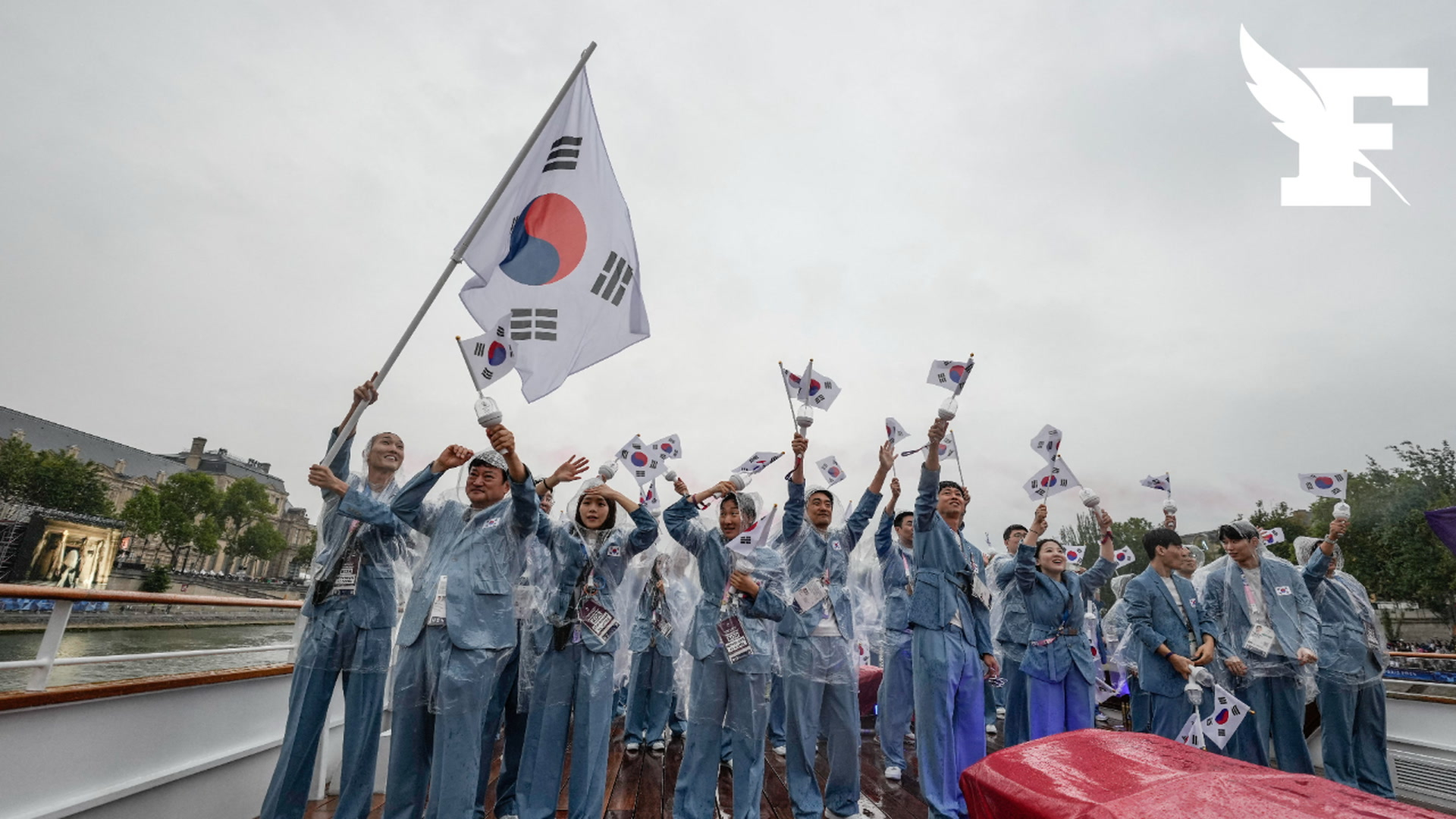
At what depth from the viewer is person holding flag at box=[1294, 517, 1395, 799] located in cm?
520

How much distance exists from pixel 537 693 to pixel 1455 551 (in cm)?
611

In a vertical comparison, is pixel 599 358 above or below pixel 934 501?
above

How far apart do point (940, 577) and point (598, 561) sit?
233cm

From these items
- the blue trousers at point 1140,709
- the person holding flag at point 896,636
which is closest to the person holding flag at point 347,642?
the person holding flag at point 896,636

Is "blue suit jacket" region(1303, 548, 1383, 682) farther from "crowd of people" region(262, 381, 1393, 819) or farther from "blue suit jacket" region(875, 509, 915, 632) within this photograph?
"blue suit jacket" region(875, 509, 915, 632)

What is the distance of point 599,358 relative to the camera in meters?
3.72

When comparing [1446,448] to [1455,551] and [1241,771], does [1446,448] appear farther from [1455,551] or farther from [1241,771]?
[1241,771]

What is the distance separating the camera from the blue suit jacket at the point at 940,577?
445cm

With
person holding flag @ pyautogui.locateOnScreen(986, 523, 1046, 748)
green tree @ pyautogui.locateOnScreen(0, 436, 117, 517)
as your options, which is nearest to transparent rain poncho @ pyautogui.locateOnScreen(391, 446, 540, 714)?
person holding flag @ pyautogui.locateOnScreen(986, 523, 1046, 748)

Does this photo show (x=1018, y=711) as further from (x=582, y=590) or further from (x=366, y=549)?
(x=366, y=549)

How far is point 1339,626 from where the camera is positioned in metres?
5.47

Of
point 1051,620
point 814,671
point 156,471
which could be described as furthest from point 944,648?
point 156,471

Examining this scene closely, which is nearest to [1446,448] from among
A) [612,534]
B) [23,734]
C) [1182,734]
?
[1182,734]

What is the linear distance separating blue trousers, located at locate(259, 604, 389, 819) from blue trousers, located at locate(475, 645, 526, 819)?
0.72 metres
